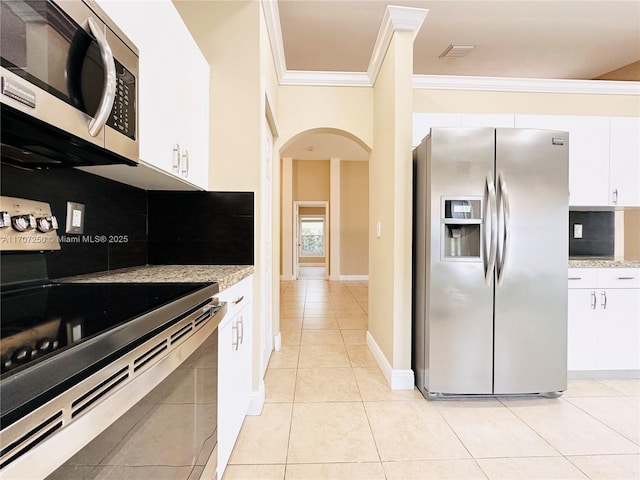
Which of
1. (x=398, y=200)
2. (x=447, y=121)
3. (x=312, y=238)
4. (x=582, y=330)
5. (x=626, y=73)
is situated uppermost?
(x=626, y=73)

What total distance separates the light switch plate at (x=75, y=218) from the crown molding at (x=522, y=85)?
9.50ft

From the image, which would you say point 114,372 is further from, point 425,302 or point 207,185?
point 425,302

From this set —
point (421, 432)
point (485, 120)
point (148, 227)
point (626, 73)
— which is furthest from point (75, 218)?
point (626, 73)

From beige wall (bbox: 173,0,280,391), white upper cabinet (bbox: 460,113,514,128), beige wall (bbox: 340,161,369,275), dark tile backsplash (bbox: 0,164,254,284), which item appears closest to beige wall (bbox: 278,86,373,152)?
→ white upper cabinet (bbox: 460,113,514,128)

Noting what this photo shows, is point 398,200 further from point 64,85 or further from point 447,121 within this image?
point 64,85

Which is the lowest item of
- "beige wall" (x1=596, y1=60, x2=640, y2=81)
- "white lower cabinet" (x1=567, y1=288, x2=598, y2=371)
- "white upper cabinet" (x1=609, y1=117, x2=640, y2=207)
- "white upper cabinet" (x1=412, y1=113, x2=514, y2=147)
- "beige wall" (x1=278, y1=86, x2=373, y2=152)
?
"white lower cabinet" (x1=567, y1=288, x2=598, y2=371)

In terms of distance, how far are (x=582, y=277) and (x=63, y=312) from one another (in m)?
3.21

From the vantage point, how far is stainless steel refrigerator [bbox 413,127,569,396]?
2.12 meters

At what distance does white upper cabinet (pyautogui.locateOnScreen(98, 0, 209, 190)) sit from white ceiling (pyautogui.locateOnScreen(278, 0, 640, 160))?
165cm

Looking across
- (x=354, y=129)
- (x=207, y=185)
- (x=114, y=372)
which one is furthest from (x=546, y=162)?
(x=114, y=372)

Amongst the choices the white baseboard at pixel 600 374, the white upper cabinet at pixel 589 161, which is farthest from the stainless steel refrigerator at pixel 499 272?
the white upper cabinet at pixel 589 161

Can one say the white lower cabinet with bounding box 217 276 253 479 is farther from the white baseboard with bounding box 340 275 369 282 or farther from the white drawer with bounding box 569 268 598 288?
the white baseboard with bounding box 340 275 369 282

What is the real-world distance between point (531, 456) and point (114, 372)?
2038 mm

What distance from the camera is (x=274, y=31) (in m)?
2.39
